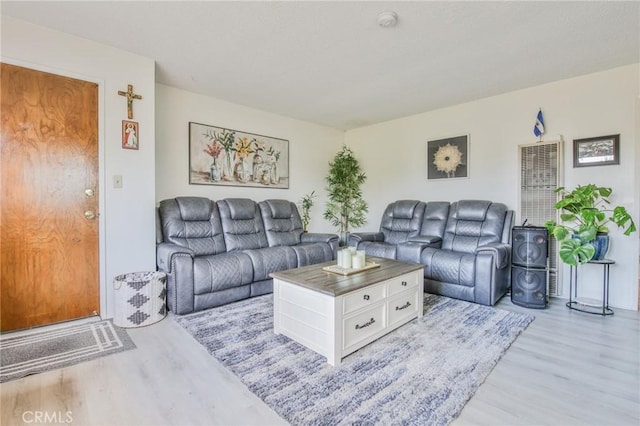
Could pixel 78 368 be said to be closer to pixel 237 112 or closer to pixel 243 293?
pixel 243 293

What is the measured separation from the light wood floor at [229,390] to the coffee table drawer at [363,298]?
77 centimetres

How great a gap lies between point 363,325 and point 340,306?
31 centimetres

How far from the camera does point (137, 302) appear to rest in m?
2.47

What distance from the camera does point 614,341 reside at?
225 cm

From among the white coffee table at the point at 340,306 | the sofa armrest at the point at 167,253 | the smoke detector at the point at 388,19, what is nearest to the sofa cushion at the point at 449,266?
the white coffee table at the point at 340,306

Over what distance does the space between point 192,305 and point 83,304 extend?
930mm

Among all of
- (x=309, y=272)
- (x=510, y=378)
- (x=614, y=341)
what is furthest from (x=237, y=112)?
(x=614, y=341)

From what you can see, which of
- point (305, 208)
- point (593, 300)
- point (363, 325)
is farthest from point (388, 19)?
point (593, 300)

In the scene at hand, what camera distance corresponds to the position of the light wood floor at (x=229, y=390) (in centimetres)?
144

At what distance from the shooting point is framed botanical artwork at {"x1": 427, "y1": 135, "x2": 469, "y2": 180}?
4.14 metres

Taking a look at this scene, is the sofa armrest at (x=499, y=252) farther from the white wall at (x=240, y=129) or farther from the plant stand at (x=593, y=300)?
the white wall at (x=240, y=129)

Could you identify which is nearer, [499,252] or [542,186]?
[499,252]

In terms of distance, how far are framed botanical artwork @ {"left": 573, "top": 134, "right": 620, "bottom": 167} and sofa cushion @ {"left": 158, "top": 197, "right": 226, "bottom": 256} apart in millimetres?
4080

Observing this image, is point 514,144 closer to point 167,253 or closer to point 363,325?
point 363,325
